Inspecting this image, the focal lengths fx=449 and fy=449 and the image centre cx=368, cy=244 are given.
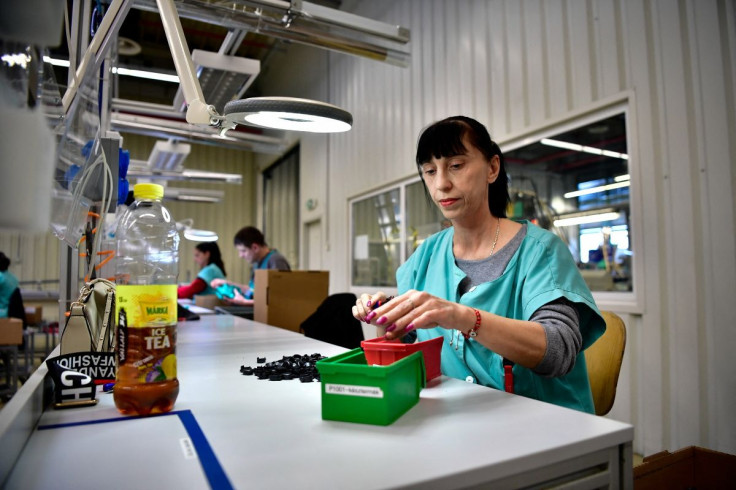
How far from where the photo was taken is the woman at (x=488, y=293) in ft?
2.96

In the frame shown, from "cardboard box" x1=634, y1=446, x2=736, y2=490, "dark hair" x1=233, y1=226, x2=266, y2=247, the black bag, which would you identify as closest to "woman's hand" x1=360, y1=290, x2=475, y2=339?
the black bag

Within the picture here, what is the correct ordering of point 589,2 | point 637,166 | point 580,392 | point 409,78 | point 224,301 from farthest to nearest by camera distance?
point 409,78 → point 224,301 → point 589,2 → point 637,166 → point 580,392

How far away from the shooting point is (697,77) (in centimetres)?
206

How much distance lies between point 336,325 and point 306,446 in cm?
162

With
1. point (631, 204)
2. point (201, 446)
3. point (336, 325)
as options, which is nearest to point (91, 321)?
point (201, 446)

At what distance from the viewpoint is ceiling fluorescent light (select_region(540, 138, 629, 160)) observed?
2463mm

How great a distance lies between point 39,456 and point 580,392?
1054mm

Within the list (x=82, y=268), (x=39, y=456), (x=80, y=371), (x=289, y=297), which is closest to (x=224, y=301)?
(x=289, y=297)

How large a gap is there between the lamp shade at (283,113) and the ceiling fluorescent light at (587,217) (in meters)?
1.98

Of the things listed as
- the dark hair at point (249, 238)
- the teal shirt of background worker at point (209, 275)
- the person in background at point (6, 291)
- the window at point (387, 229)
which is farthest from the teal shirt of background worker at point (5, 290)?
the window at point (387, 229)

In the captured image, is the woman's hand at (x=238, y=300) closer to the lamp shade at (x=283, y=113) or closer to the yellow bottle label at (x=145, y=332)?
the lamp shade at (x=283, y=113)

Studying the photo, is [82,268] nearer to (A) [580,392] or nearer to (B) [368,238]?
(A) [580,392]

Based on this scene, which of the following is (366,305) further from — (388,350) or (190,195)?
(190,195)

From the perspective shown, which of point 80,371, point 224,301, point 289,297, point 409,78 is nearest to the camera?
point 80,371
